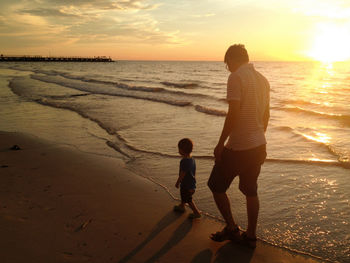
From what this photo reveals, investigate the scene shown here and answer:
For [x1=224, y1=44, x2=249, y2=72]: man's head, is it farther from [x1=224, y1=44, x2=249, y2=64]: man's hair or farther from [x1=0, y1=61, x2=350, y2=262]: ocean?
[x1=0, y1=61, x2=350, y2=262]: ocean

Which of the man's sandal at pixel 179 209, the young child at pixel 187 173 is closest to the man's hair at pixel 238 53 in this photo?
the young child at pixel 187 173

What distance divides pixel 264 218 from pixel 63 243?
285 centimetres

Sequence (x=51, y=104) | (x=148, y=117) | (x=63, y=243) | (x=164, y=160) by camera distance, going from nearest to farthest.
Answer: (x=63, y=243) < (x=164, y=160) < (x=148, y=117) < (x=51, y=104)

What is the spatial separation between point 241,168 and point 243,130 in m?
0.46

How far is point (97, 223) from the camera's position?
3.89 meters

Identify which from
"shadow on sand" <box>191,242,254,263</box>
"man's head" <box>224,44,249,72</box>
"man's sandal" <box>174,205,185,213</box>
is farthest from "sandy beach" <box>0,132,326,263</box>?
"man's head" <box>224,44,249,72</box>

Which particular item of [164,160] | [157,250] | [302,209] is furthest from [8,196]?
[302,209]

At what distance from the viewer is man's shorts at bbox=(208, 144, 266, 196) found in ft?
10.8

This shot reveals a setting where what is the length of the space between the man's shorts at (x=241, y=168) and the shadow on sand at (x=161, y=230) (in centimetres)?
85

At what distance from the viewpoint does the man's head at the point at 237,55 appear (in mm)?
3244

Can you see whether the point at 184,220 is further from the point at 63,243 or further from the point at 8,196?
the point at 8,196

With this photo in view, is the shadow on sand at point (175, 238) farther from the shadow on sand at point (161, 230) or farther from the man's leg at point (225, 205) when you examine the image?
the man's leg at point (225, 205)

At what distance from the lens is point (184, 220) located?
4184mm

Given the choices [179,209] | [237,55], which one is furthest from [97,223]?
[237,55]
